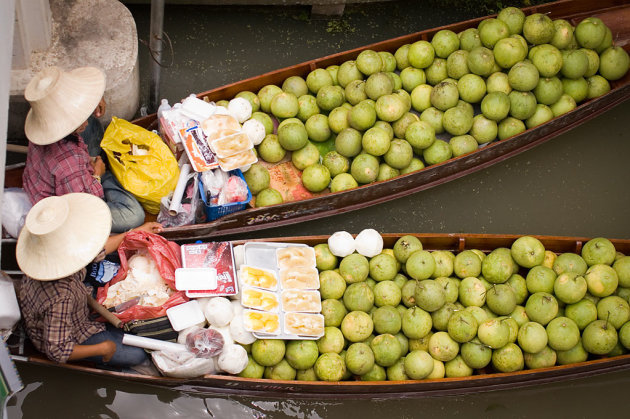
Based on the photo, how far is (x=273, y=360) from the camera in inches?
148

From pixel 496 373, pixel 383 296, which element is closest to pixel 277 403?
pixel 383 296

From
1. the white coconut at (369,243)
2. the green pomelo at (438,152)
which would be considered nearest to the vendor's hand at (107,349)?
the white coconut at (369,243)

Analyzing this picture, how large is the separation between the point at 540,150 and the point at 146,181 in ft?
10.5

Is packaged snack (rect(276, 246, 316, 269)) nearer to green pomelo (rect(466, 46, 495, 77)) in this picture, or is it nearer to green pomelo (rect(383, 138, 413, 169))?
green pomelo (rect(383, 138, 413, 169))

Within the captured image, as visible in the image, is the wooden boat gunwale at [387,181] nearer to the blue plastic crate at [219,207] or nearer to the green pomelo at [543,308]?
the blue plastic crate at [219,207]

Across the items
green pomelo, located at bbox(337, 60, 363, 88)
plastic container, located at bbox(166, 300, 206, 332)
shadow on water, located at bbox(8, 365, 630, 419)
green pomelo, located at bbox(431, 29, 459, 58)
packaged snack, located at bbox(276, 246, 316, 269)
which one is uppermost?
green pomelo, located at bbox(431, 29, 459, 58)

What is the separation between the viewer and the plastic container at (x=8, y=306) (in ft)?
10.7

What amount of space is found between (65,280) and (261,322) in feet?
3.67

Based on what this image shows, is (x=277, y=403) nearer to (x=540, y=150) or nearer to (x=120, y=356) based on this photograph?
(x=120, y=356)

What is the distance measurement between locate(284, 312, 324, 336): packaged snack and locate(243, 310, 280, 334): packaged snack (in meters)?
0.07

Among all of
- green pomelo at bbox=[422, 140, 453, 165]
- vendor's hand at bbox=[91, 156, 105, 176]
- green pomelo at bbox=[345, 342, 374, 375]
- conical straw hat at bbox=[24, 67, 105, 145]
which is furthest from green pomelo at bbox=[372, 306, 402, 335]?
conical straw hat at bbox=[24, 67, 105, 145]

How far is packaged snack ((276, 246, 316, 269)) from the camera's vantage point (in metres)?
4.05

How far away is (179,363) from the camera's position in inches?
142

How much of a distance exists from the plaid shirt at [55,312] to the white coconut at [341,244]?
151cm
